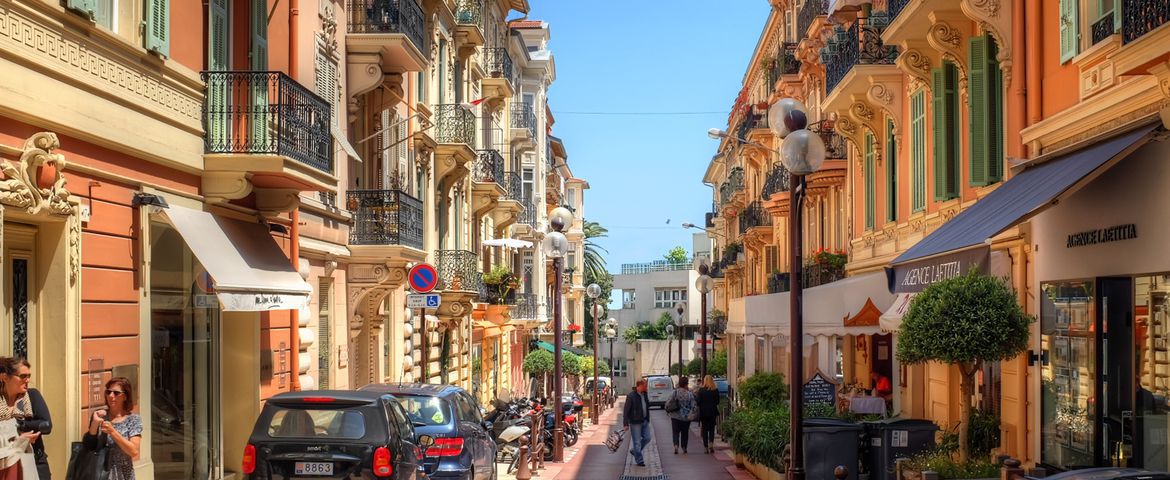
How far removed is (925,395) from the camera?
22734 mm

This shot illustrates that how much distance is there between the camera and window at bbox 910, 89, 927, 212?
21594mm

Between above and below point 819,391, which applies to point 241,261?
above

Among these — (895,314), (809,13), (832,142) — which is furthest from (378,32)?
(809,13)

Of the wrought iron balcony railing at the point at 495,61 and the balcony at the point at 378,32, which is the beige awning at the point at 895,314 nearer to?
the balcony at the point at 378,32

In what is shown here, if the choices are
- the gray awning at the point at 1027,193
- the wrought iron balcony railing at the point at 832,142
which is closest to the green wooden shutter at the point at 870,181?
the wrought iron balcony railing at the point at 832,142

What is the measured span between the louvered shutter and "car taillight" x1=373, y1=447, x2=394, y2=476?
16032mm

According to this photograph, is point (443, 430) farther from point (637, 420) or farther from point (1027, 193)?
point (637, 420)

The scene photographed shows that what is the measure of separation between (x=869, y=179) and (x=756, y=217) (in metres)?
21.9

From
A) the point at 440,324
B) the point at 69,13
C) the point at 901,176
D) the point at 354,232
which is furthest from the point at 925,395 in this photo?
the point at 69,13

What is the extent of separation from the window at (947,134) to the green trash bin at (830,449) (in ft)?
15.3

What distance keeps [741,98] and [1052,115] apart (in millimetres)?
45203

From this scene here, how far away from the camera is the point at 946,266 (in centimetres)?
1588

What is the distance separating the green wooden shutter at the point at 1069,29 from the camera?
13.9 m

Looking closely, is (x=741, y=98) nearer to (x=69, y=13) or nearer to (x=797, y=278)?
(x=797, y=278)
